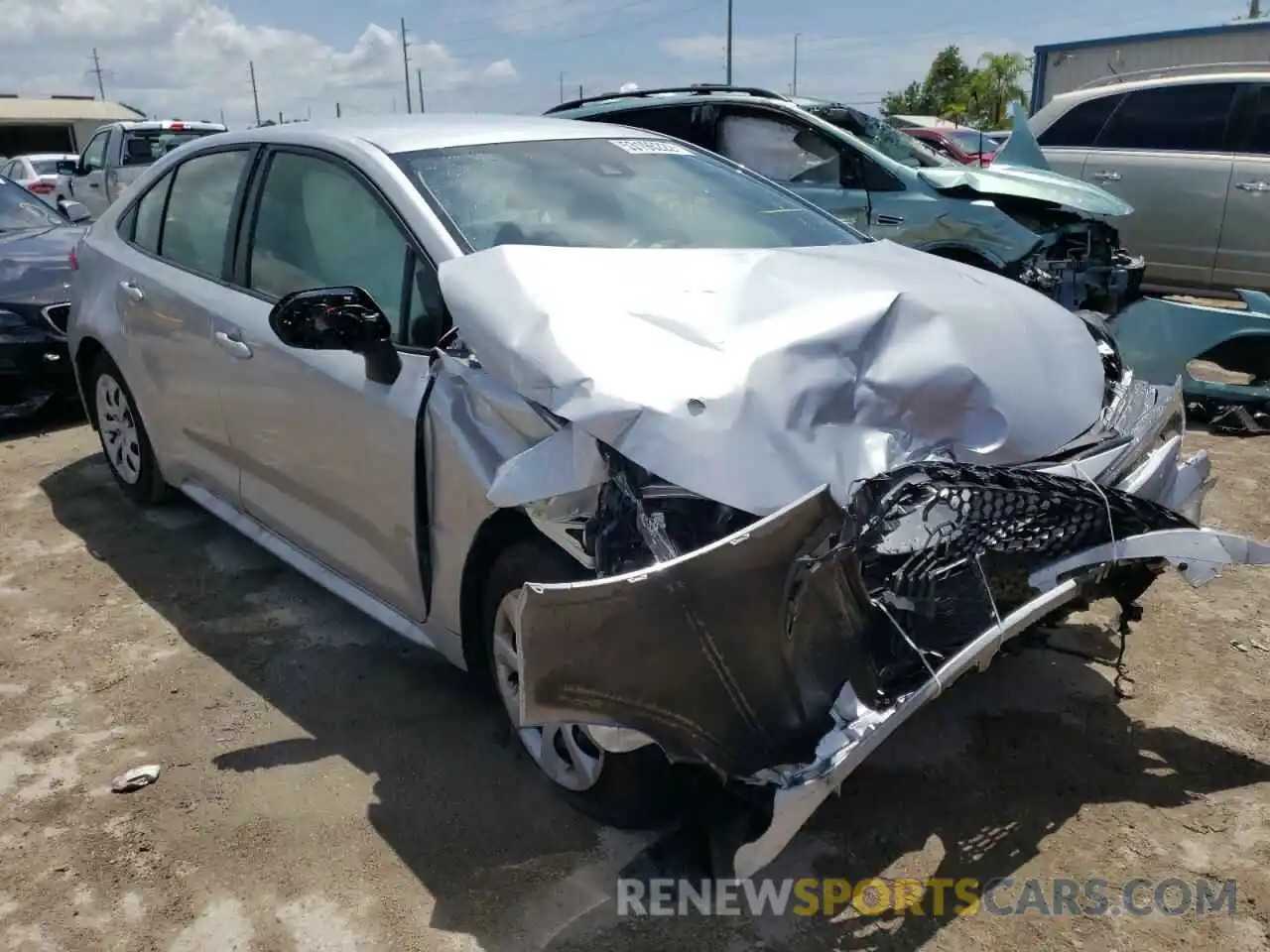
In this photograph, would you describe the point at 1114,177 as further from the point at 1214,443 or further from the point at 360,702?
the point at 360,702

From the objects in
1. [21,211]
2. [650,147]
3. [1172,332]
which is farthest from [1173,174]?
[21,211]

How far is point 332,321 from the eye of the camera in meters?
2.77

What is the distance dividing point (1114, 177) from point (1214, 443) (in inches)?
144

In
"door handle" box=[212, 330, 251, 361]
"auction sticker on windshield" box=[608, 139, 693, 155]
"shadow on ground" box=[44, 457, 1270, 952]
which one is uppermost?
"auction sticker on windshield" box=[608, 139, 693, 155]

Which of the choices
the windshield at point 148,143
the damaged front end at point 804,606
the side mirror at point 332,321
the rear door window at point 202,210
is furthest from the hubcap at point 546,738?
the windshield at point 148,143

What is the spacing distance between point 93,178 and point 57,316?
→ 872cm

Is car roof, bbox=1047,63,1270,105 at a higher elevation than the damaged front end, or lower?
higher

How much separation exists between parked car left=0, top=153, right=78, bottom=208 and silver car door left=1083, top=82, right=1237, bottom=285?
13.9 meters

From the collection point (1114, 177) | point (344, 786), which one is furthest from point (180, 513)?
point (1114, 177)

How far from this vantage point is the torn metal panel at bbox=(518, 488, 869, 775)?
2.01 meters

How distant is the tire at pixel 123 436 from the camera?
4.60 meters

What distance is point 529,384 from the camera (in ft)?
7.62

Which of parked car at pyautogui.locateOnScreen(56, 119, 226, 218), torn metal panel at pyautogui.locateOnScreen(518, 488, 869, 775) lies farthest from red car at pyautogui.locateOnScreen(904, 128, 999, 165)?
torn metal panel at pyautogui.locateOnScreen(518, 488, 869, 775)

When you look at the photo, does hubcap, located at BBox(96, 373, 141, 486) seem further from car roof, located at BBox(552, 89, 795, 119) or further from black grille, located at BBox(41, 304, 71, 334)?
car roof, located at BBox(552, 89, 795, 119)
